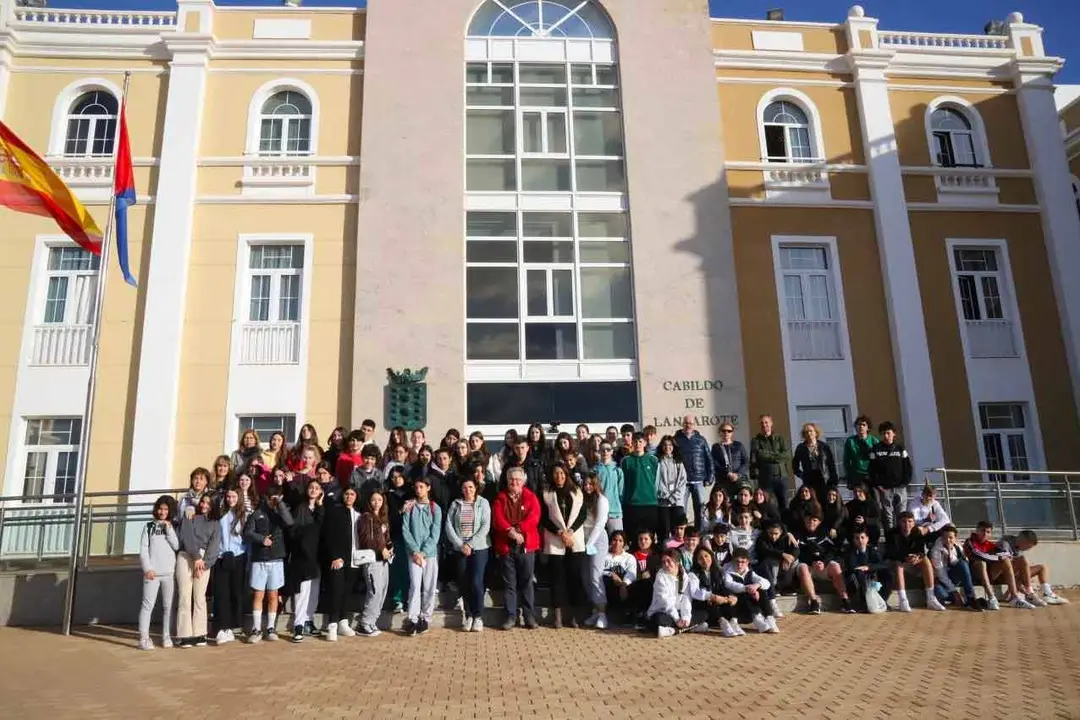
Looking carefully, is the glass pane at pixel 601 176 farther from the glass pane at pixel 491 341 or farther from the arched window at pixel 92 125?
the arched window at pixel 92 125

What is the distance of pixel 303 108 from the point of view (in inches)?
672

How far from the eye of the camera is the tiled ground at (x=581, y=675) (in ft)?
18.6

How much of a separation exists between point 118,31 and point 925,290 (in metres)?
19.1

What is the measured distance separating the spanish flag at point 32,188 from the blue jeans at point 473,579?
7289mm

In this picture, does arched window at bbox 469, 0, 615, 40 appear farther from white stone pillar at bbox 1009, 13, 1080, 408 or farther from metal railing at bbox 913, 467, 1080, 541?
metal railing at bbox 913, 467, 1080, 541

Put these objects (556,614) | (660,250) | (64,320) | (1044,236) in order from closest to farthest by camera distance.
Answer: (556,614), (64,320), (660,250), (1044,236)

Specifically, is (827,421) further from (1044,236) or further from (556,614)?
(556,614)

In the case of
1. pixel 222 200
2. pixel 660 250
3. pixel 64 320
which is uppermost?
pixel 222 200

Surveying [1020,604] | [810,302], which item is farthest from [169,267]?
[1020,604]

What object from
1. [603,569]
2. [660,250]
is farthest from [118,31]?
[603,569]

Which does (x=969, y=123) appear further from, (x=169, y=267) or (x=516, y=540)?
(x=169, y=267)

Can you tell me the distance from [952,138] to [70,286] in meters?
20.4

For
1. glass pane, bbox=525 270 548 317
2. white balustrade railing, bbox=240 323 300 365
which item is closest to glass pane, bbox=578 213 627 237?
glass pane, bbox=525 270 548 317

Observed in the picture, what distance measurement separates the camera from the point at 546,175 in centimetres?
1700
